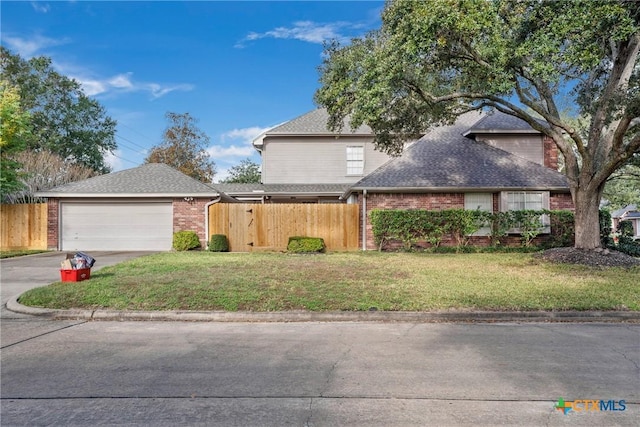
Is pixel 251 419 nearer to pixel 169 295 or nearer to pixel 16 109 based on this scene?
pixel 169 295

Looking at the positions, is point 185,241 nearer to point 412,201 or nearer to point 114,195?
point 114,195

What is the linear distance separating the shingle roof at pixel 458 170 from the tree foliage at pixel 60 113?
27.1 meters

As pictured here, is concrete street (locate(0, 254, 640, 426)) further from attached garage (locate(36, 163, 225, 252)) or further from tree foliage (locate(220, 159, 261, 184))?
tree foliage (locate(220, 159, 261, 184))

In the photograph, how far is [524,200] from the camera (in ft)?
53.4

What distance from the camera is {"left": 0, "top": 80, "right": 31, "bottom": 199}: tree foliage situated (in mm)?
16047

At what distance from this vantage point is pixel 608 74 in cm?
1288

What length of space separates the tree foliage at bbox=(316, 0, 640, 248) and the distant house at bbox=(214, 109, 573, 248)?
330cm

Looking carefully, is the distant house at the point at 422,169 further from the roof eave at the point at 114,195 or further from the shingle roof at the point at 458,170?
the roof eave at the point at 114,195

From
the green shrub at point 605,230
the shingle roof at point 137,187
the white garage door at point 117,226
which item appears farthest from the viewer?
the white garage door at point 117,226

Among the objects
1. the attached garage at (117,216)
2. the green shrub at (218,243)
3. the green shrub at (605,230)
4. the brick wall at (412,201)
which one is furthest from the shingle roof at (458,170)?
the attached garage at (117,216)

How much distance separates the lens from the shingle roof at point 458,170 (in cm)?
1623

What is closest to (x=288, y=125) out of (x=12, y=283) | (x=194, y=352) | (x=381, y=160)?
(x=381, y=160)

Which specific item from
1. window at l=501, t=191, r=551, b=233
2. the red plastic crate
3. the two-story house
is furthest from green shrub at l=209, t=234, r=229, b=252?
window at l=501, t=191, r=551, b=233

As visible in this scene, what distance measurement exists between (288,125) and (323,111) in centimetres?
257
